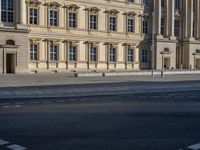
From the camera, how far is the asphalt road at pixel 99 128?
9438mm

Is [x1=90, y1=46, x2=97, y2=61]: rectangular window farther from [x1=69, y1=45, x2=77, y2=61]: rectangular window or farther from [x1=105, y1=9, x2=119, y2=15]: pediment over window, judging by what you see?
[x1=105, y1=9, x2=119, y2=15]: pediment over window

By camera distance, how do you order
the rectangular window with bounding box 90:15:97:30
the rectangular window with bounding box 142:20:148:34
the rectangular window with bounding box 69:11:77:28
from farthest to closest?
1. the rectangular window with bounding box 142:20:148:34
2. the rectangular window with bounding box 90:15:97:30
3. the rectangular window with bounding box 69:11:77:28

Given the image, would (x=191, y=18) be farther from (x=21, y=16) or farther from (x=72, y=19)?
(x=21, y=16)

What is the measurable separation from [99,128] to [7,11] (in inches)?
1933

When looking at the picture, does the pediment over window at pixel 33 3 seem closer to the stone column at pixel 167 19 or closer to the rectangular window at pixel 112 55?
the rectangular window at pixel 112 55

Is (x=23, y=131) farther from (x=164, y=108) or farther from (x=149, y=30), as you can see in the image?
(x=149, y=30)

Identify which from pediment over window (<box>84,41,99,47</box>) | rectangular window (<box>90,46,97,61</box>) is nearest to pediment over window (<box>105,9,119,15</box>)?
pediment over window (<box>84,41,99,47</box>)

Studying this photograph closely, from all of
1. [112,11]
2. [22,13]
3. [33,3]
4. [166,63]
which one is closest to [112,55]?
[112,11]

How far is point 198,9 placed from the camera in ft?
282

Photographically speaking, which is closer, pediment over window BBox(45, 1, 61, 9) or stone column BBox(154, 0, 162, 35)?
pediment over window BBox(45, 1, 61, 9)

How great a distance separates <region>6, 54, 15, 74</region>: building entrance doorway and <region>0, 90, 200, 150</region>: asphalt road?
4124 cm

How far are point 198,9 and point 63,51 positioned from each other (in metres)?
35.7

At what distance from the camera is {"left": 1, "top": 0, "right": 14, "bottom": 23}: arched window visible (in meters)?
57.3

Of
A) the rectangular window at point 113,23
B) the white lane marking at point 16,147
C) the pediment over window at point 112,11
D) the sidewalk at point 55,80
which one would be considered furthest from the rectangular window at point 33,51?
the white lane marking at point 16,147
